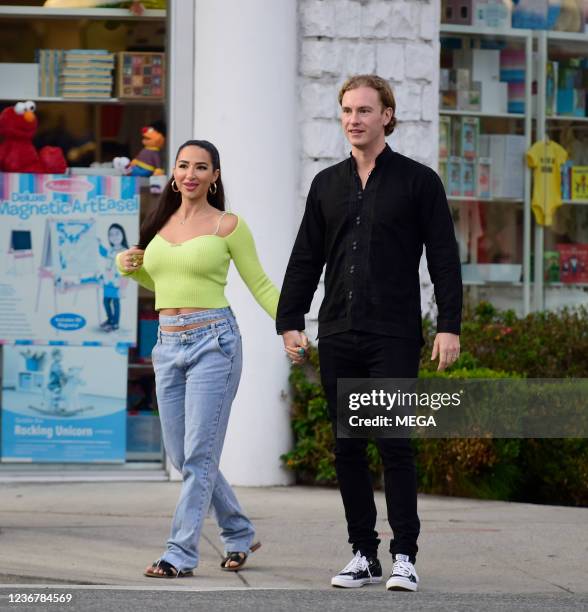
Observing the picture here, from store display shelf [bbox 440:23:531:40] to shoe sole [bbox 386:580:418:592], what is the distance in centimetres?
516

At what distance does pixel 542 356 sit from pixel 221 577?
152 inches

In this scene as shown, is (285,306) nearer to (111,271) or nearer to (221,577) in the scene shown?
(221,577)

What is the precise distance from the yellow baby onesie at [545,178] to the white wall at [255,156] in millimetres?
1973

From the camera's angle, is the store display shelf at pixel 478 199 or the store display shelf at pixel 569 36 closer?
the store display shelf at pixel 478 199

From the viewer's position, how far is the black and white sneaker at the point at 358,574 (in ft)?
19.1

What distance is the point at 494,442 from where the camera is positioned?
8.36 m

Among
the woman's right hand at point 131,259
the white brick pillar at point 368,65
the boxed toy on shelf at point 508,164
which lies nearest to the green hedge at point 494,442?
the white brick pillar at point 368,65

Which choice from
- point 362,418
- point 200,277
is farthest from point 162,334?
point 362,418

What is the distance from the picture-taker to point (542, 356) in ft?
30.9

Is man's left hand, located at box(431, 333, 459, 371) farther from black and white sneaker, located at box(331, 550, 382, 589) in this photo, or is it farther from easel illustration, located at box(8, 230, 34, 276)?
easel illustration, located at box(8, 230, 34, 276)

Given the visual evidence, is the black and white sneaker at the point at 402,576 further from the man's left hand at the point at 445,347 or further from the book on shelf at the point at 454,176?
the book on shelf at the point at 454,176

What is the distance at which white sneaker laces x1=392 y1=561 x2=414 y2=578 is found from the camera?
5668mm
